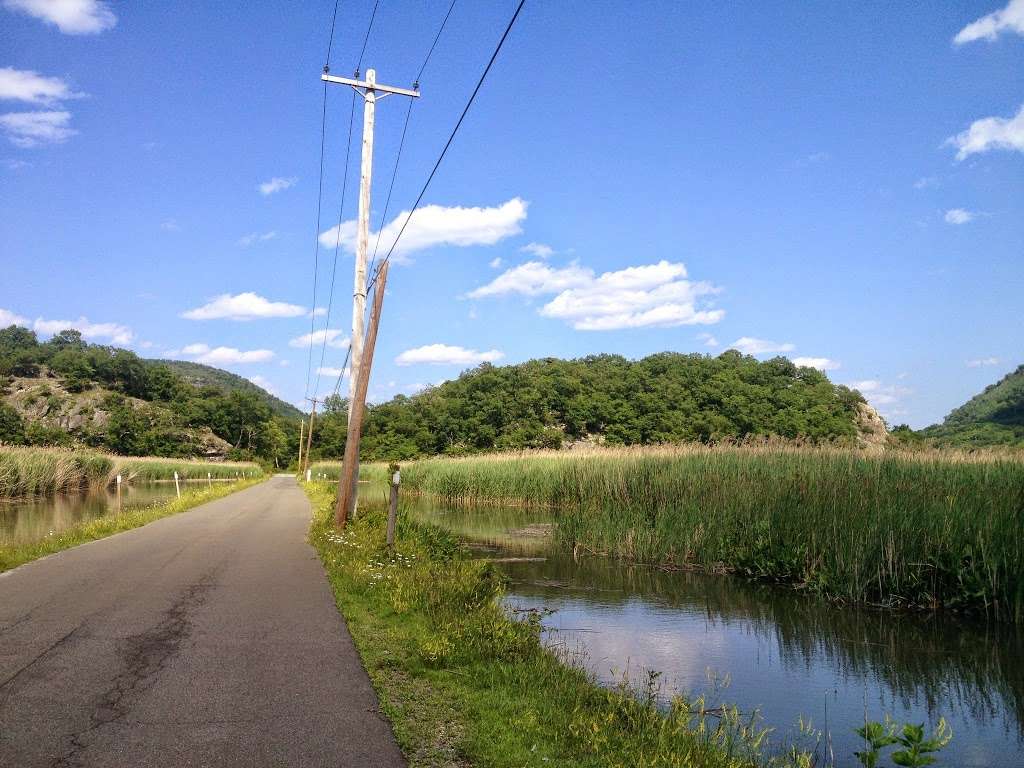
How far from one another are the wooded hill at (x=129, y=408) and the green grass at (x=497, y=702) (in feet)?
334

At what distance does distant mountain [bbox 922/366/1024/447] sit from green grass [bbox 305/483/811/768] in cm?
6325

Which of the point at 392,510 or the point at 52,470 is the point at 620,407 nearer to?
the point at 52,470

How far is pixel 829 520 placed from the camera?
12.1m

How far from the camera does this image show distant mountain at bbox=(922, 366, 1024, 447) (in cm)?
6906

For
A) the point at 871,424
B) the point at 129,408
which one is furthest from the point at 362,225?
the point at 871,424

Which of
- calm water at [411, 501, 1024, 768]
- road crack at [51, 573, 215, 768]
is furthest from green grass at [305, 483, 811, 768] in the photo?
road crack at [51, 573, 215, 768]

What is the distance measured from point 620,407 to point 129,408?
73318 mm

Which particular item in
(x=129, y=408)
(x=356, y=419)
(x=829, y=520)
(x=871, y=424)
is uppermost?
(x=129, y=408)

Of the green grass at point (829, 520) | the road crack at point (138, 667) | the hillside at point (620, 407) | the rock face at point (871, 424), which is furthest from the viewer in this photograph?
the rock face at point (871, 424)

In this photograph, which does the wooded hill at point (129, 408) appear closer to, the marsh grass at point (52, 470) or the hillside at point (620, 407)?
the hillside at point (620, 407)

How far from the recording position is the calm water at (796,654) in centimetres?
659

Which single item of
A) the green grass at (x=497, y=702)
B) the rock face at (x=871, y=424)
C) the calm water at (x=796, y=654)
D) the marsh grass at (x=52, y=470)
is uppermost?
the rock face at (x=871, y=424)

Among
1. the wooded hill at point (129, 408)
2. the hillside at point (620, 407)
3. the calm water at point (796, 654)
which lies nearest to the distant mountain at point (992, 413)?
the hillside at point (620, 407)

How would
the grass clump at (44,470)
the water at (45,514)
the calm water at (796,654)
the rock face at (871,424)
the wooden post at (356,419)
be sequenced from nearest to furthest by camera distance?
the calm water at (796,654) < the wooden post at (356,419) < the water at (45,514) < the grass clump at (44,470) < the rock face at (871,424)
